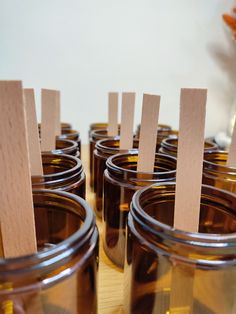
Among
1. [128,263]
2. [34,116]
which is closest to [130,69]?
[34,116]

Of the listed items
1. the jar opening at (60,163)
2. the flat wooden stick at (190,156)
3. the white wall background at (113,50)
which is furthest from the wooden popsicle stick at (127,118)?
the white wall background at (113,50)

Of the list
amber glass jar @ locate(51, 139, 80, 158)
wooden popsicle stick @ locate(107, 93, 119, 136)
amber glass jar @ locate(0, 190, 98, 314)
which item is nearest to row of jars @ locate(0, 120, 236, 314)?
amber glass jar @ locate(0, 190, 98, 314)

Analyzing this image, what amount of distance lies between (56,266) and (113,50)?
32.4 inches

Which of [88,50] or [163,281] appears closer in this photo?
[163,281]

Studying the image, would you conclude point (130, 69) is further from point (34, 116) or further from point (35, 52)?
point (34, 116)

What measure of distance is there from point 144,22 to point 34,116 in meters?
0.70

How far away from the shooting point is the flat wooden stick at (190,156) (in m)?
0.24

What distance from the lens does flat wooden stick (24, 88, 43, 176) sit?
324 mm

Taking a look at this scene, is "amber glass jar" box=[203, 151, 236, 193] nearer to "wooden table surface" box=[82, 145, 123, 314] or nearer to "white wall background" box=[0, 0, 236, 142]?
"wooden table surface" box=[82, 145, 123, 314]

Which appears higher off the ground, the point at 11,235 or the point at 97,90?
the point at 97,90

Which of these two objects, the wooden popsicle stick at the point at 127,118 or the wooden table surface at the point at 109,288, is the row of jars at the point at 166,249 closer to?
the wooden table surface at the point at 109,288

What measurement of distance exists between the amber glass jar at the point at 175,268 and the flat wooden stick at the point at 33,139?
13 cm

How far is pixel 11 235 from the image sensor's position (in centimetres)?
22

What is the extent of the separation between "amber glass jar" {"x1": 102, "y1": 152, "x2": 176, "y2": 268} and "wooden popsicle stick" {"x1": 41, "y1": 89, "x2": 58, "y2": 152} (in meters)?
0.11
